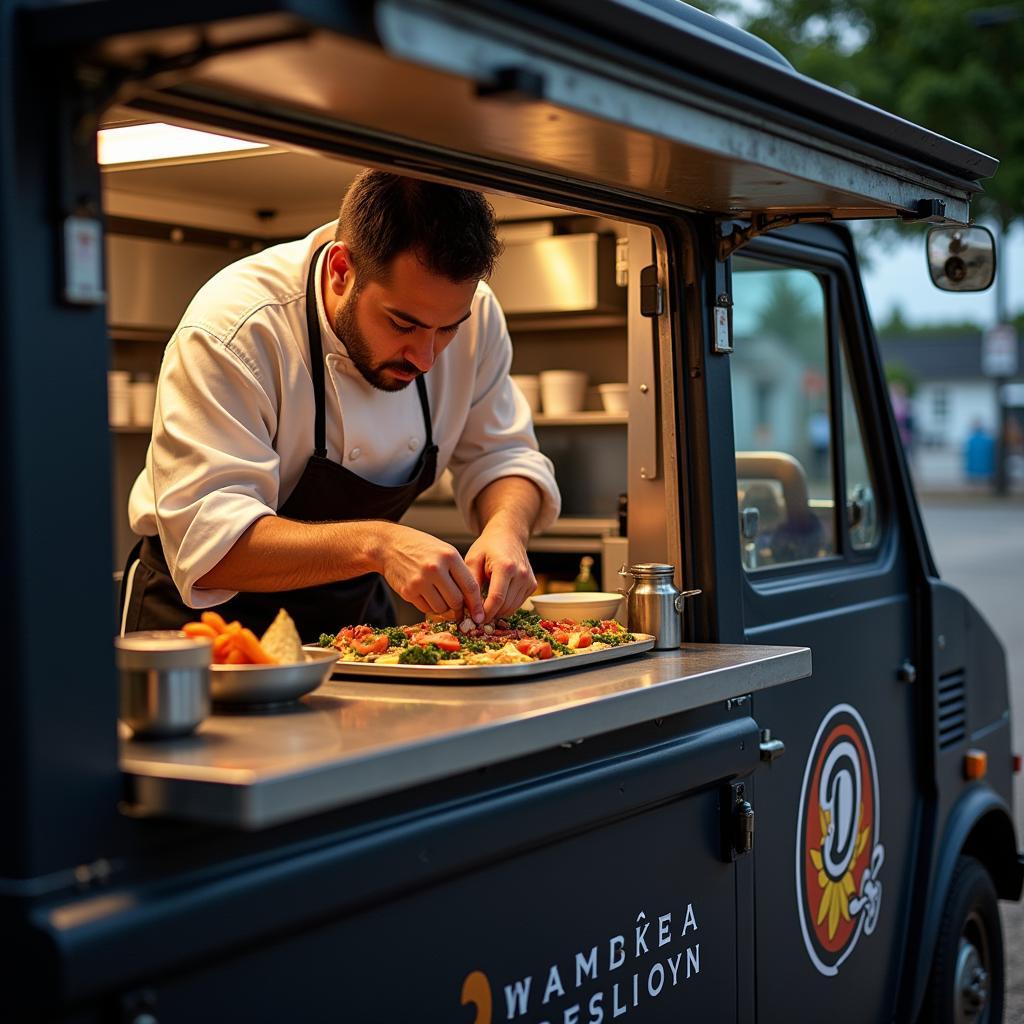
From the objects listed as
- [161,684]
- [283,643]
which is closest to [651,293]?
[283,643]

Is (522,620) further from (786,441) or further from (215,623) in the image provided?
(786,441)

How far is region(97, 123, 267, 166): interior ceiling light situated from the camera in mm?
3367

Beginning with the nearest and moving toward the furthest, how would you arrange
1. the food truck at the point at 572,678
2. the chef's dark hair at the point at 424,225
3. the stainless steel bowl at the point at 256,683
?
the food truck at the point at 572,678 → the stainless steel bowl at the point at 256,683 → the chef's dark hair at the point at 424,225

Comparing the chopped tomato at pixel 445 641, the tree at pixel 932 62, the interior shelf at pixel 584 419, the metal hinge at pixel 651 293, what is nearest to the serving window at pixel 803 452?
the metal hinge at pixel 651 293

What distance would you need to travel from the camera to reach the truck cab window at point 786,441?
3.26 meters

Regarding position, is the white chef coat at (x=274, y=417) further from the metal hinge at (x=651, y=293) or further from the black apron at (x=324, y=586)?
the metal hinge at (x=651, y=293)

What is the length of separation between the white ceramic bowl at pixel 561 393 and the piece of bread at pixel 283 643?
10.8 ft

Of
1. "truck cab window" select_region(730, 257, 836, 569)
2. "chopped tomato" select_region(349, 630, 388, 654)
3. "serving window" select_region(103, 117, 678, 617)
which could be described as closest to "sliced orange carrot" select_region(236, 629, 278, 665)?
"chopped tomato" select_region(349, 630, 388, 654)

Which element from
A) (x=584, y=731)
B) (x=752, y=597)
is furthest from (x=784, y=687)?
(x=584, y=731)

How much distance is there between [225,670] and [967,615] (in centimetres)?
247

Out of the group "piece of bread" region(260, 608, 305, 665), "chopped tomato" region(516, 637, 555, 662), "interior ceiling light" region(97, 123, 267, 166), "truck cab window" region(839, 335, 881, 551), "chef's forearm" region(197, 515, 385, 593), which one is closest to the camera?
"piece of bread" region(260, 608, 305, 665)

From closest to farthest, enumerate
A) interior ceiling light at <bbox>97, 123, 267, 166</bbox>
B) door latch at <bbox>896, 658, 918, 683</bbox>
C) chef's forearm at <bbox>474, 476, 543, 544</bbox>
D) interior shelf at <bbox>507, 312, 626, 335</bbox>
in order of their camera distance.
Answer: chef's forearm at <bbox>474, 476, 543, 544</bbox>, interior ceiling light at <bbox>97, 123, 267, 166</bbox>, door latch at <bbox>896, 658, 918, 683</bbox>, interior shelf at <bbox>507, 312, 626, 335</bbox>

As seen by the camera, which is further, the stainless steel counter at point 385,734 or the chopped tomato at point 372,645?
the chopped tomato at point 372,645

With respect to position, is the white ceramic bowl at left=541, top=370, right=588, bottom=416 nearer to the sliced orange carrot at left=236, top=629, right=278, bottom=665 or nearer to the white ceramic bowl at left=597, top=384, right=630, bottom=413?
the white ceramic bowl at left=597, top=384, right=630, bottom=413
